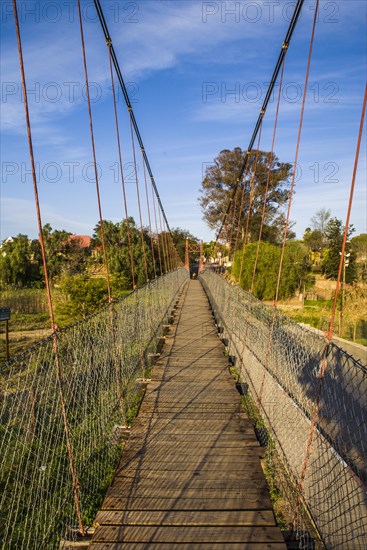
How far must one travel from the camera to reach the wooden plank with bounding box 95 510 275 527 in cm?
166

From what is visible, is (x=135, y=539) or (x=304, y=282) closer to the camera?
(x=135, y=539)

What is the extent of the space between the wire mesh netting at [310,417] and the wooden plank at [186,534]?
0.18 meters

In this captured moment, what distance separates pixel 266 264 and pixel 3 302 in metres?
12.8

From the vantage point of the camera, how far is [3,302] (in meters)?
18.4

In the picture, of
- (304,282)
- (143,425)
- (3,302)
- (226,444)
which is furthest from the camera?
(304,282)

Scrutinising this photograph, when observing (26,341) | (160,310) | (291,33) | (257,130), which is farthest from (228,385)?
(26,341)

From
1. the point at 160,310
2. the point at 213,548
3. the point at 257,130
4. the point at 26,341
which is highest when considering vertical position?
the point at 257,130

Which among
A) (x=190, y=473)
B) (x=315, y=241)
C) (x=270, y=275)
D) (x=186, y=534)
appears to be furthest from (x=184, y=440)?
(x=315, y=241)

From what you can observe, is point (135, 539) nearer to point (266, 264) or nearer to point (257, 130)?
point (257, 130)

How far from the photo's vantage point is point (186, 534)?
1593 millimetres

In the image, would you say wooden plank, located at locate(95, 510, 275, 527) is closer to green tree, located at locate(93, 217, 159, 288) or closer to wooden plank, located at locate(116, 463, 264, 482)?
wooden plank, located at locate(116, 463, 264, 482)

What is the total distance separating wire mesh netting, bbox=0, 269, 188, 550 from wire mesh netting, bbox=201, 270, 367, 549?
1.13m

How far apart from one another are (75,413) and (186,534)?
114 cm

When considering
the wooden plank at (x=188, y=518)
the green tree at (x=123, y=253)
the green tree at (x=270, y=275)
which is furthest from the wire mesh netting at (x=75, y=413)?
the green tree at (x=123, y=253)
